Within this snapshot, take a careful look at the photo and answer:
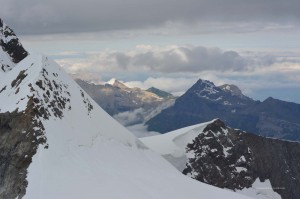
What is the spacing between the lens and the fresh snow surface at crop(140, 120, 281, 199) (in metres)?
177

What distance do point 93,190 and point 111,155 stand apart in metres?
17.3

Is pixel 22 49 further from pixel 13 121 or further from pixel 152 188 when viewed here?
pixel 152 188

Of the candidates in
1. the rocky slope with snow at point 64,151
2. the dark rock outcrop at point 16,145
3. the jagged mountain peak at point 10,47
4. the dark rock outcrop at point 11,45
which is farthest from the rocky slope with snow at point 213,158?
the dark rock outcrop at point 16,145

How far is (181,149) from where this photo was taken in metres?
181

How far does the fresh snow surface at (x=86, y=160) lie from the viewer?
8206cm

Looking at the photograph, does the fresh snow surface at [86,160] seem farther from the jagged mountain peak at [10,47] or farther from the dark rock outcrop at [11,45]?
the dark rock outcrop at [11,45]

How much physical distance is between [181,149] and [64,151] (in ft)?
315

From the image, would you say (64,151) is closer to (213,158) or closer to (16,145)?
(16,145)

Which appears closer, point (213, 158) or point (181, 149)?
point (181, 149)

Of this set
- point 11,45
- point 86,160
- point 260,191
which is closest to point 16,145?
point 86,160

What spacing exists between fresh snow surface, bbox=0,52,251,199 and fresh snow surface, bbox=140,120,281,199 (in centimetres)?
6077

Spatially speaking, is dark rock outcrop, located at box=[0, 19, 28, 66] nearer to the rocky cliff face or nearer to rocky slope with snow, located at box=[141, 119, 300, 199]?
rocky slope with snow, located at box=[141, 119, 300, 199]

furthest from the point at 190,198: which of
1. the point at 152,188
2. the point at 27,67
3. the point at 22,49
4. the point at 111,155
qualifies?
the point at 22,49

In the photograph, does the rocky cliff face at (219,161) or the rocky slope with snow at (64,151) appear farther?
the rocky cliff face at (219,161)
